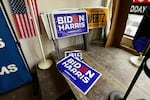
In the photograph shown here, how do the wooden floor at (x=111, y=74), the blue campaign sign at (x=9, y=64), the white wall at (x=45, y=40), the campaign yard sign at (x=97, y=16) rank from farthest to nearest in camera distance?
1. the campaign yard sign at (x=97, y=16)
2. the white wall at (x=45, y=40)
3. the blue campaign sign at (x=9, y=64)
4. the wooden floor at (x=111, y=74)

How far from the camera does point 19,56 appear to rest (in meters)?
1.04

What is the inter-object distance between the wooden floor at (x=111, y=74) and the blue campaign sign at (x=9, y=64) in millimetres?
546

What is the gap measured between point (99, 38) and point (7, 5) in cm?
103

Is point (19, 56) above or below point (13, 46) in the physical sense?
below

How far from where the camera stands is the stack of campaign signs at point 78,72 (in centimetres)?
85

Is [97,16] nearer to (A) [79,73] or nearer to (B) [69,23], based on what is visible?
(B) [69,23]

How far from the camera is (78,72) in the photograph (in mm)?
936

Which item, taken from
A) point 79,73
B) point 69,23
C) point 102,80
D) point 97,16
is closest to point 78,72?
point 79,73

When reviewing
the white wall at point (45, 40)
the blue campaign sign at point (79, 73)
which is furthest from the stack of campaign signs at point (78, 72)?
the white wall at point (45, 40)

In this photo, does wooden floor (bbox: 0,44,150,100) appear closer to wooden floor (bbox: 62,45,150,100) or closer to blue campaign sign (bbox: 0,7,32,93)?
wooden floor (bbox: 62,45,150,100)

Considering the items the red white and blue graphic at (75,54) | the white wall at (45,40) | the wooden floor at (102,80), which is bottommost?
the wooden floor at (102,80)

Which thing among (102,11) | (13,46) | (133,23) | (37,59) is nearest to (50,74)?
(37,59)

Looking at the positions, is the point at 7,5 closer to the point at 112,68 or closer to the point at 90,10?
the point at 90,10

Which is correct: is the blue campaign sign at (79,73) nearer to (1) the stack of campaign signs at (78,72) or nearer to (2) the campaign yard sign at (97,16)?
(1) the stack of campaign signs at (78,72)
